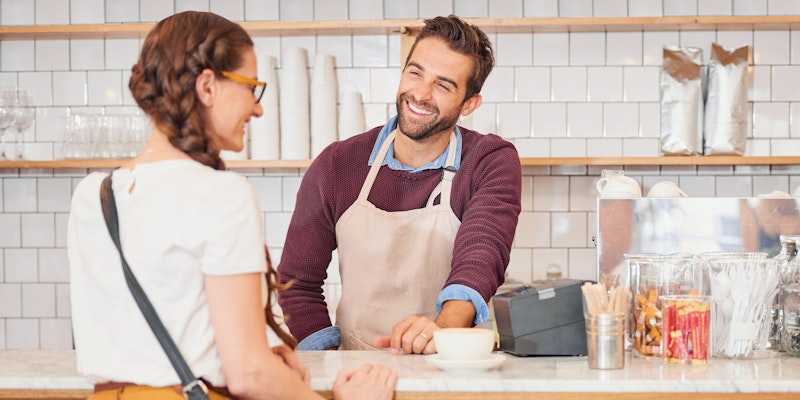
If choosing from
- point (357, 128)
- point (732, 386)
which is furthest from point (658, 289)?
point (357, 128)

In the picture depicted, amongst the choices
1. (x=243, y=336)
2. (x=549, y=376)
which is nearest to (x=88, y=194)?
(x=243, y=336)

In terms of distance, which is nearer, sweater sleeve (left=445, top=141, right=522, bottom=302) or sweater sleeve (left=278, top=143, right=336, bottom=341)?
sweater sleeve (left=445, top=141, right=522, bottom=302)

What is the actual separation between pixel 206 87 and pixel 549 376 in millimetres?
776

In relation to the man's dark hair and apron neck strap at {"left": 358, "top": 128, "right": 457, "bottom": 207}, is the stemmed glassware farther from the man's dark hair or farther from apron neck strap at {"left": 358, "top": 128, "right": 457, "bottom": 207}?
the man's dark hair

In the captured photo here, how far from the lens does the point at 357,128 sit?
148 inches

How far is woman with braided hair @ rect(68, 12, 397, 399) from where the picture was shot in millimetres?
1370

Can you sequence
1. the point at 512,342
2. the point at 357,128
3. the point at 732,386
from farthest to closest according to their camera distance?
the point at 357,128 < the point at 512,342 < the point at 732,386

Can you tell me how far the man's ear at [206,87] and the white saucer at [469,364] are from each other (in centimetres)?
63

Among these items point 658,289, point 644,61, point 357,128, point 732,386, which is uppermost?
point 644,61

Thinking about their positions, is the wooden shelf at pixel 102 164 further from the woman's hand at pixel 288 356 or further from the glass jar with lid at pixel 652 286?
the woman's hand at pixel 288 356

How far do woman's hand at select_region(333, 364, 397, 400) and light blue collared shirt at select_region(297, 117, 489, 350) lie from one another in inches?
16.1

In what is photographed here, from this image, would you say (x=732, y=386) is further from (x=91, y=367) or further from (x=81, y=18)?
(x=81, y=18)


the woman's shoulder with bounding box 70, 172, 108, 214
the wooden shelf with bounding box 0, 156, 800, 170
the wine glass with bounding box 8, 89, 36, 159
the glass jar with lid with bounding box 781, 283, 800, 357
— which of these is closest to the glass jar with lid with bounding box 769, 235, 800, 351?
the glass jar with lid with bounding box 781, 283, 800, 357

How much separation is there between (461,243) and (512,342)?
1.21ft
